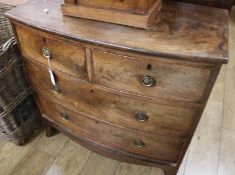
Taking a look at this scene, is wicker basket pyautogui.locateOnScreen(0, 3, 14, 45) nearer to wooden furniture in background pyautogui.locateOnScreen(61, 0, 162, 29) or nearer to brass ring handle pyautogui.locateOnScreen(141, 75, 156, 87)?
wooden furniture in background pyautogui.locateOnScreen(61, 0, 162, 29)

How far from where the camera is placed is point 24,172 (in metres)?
1.35

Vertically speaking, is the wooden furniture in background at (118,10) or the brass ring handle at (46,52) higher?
the wooden furniture in background at (118,10)

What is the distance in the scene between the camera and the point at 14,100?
1.33 metres

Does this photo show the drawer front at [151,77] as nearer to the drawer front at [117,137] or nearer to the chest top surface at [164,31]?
the chest top surface at [164,31]

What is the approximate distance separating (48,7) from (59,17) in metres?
0.11

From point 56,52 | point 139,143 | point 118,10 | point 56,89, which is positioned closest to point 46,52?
point 56,52

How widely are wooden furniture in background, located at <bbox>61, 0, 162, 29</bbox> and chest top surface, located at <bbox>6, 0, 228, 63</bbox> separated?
0.07 feet

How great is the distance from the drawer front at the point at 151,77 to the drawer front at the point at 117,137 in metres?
0.28

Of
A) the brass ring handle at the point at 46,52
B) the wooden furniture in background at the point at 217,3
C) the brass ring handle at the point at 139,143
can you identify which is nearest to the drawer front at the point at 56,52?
the brass ring handle at the point at 46,52

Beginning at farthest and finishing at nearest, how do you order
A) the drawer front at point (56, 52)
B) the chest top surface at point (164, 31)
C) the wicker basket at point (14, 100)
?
the wicker basket at point (14, 100) → the drawer front at point (56, 52) → the chest top surface at point (164, 31)

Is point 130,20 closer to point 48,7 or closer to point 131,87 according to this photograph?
point 131,87

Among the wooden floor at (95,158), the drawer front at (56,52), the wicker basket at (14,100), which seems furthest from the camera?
the wooden floor at (95,158)

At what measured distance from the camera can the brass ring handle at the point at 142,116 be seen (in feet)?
3.16

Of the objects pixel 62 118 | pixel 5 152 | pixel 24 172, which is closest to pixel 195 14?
pixel 62 118
